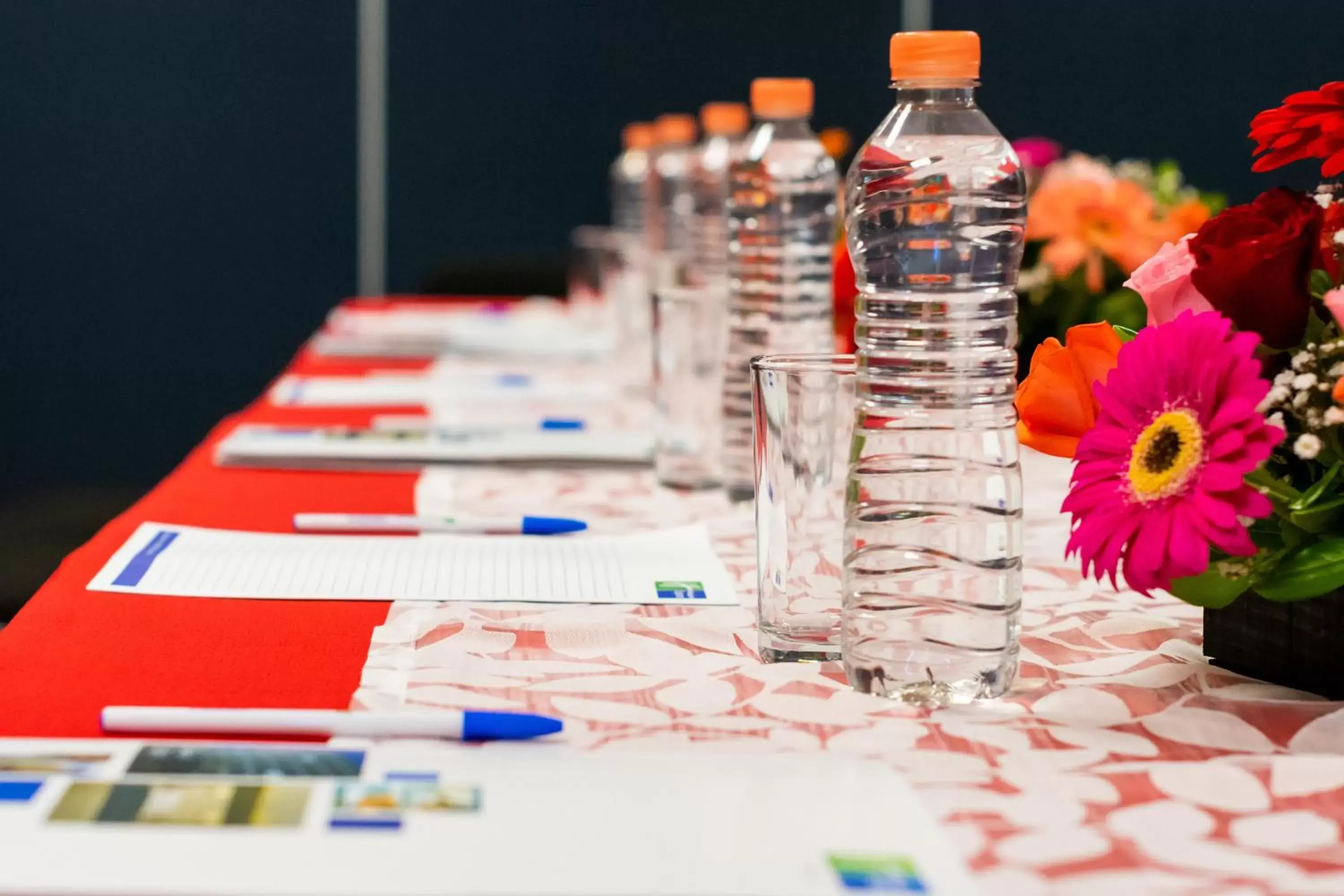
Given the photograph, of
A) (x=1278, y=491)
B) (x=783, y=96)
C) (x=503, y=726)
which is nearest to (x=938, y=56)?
(x=1278, y=491)

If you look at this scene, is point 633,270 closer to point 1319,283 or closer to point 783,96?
point 783,96

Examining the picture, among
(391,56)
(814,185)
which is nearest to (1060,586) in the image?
(814,185)

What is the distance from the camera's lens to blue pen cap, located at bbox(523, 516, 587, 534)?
1.27m

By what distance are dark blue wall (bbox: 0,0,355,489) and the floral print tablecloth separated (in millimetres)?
4151

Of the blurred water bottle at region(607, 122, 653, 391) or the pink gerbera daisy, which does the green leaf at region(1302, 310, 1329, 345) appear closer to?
the pink gerbera daisy

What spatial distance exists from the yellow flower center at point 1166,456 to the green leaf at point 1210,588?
0.21ft

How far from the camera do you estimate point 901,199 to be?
88cm

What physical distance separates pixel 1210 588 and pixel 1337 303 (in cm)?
16

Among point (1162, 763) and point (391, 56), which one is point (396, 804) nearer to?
point (1162, 763)

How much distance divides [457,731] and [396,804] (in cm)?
10

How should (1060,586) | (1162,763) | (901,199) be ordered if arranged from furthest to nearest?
(1060,586)
(901,199)
(1162,763)

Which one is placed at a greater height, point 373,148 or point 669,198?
point 373,148

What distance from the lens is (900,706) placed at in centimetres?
83

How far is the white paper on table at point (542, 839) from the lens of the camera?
0.59 meters
